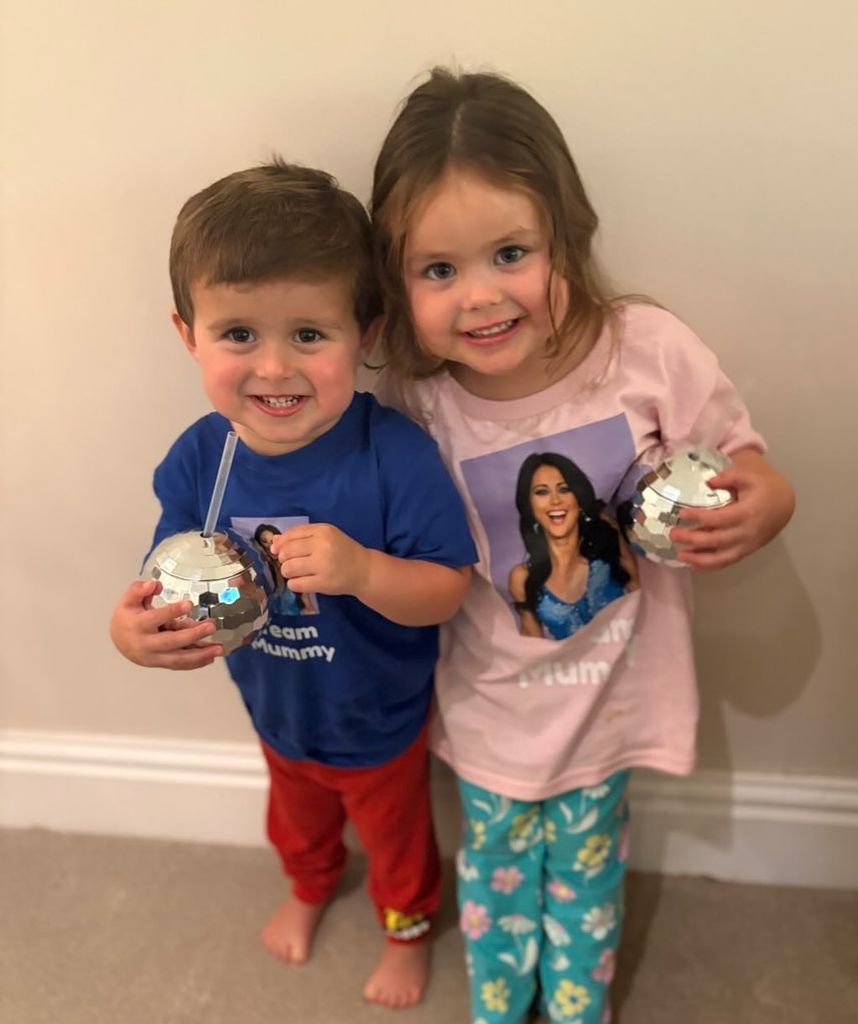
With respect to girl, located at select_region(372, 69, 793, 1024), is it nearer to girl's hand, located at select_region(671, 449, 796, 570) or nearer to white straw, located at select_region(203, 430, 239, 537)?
girl's hand, located at select_region(671, 449, 796, 570)

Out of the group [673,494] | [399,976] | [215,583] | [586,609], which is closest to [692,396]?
[673,494]

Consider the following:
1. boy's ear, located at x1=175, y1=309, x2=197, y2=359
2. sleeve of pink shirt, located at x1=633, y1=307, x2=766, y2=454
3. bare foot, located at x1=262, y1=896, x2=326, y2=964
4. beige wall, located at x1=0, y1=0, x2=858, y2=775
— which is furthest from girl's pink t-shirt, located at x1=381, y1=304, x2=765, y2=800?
bare foot, located at x1=262, y1=896, x2=326, y2=964

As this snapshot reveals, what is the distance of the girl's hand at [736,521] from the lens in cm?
80

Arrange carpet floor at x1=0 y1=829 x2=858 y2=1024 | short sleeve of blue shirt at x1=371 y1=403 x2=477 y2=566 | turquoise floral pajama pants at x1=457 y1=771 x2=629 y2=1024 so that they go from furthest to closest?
carpet floor at x1=0 y1=829 x2=858 y2=1024 → turquoise floral pajama pants at x1=457 y1=771 x2=629 y2=1024 → short sleeve of blue shirt at x1=371 y1=403 x2=477 y2=566

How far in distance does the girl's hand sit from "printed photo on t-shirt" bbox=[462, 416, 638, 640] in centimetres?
10

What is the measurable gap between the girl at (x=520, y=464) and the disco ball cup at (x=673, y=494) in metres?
0.01

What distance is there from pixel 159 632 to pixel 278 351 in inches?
10.2

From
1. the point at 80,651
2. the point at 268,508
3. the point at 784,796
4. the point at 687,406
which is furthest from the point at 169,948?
the point at 687,406

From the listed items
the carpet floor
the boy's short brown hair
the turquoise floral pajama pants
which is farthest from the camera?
the carpet floor

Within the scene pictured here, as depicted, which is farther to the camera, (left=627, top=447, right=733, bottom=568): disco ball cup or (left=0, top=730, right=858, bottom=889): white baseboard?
(left=0, top=730, right=858, bottom=889): white baseboard

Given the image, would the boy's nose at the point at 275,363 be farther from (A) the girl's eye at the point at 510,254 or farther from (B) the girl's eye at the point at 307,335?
(A) the girl's eye at the point at 510,254

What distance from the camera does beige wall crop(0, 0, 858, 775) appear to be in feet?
2.76

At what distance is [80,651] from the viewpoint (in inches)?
50.0

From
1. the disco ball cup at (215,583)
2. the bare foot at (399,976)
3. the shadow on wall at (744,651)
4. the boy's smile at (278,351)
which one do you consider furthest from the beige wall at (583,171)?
the bare foot at (399,976)
